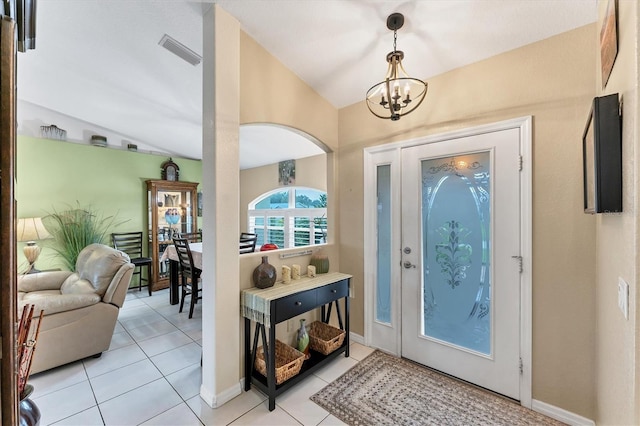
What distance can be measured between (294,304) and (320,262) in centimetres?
67

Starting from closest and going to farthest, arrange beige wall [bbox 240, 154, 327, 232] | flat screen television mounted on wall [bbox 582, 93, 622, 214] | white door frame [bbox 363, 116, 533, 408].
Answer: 1. flat screen television mounted on wall [bbox 582, 93, 622, 214]
2. white door frame [bbox 363, 116, 533, 408]
3. beige wall [bbox 240, 154, 327, 232]

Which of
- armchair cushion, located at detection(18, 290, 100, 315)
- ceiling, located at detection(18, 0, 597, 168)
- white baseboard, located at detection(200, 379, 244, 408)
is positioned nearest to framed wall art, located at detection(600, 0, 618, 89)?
ceiling, located at detection(18, 0, 597, 168)

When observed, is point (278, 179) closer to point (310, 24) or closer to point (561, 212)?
point (310, 24)

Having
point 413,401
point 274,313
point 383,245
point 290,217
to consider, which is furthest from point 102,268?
point 290,217

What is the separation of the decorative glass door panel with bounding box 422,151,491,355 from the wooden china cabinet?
4.33 meters

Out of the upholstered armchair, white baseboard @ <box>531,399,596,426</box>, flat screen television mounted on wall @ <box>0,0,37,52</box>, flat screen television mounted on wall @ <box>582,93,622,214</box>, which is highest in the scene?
flat screen television mounted on wall @ <box>0,0,37,52</box>

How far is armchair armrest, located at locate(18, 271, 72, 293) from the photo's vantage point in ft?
9.66

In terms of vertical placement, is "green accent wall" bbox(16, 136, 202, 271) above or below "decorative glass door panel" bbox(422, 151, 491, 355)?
above

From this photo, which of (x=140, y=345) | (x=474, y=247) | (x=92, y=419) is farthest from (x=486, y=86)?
(x=140, y=345)

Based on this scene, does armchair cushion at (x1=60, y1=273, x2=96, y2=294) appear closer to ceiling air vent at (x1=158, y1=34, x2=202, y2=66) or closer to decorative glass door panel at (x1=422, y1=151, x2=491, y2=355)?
ceiling air vent at (x1=158, y1=34, x2=202, y2=66)

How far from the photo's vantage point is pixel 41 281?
3.03m

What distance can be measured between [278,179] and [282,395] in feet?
13.4

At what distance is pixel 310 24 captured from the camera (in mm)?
2049

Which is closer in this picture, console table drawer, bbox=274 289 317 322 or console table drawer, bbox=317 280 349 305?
console table drawer, bbox=274 289 317 322
